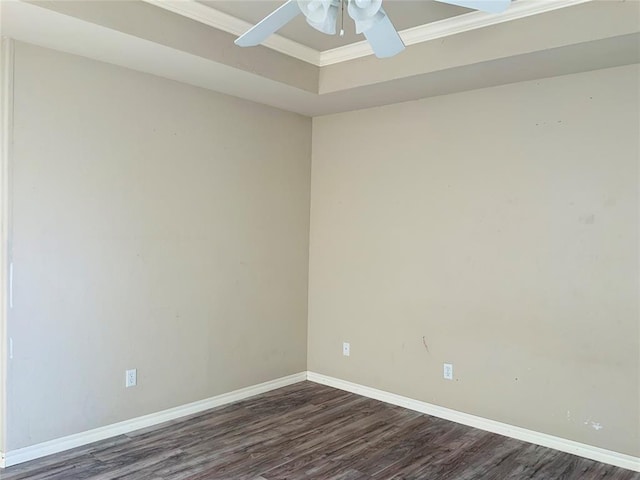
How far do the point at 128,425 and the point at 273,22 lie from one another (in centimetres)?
268

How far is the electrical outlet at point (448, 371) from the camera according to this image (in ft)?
12.2

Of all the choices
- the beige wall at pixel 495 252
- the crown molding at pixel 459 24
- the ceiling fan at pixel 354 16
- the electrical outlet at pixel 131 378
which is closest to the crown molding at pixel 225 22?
the crown molding at pixel 459 24

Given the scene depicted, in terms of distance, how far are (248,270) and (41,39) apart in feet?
6.97

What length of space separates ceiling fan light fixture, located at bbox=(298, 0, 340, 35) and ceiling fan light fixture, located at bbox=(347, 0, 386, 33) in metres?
0.08

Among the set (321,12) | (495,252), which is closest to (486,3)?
(321,12)

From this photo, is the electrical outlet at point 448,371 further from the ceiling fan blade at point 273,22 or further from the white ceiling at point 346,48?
the ceiling fan blade at point 273,22

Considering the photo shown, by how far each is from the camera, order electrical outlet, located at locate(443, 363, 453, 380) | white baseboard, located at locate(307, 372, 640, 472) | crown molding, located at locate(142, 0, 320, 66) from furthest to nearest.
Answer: electrical outlet, located at locate(443, 363, 453, 380)
white baseboard, located at locate(307, 372, 640, 472)
crown molding, located at locate(142, 0, 320, 66)

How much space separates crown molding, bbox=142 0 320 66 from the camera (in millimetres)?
2870

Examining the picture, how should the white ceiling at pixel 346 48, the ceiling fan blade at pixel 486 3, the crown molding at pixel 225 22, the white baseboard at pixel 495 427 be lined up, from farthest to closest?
1. the white baseboard at pixel 495 427
2. the crown molding at pixel 225 22
3. the white ceiling at pixel 346 48
4. the ceiling fan blade at pixel 486 3

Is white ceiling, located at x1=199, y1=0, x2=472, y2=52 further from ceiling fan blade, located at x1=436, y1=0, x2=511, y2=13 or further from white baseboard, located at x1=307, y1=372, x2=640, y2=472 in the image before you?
white baseboard, located at x1=307, y1=372, x2=640, y2=472

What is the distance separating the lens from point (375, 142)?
13.7ft

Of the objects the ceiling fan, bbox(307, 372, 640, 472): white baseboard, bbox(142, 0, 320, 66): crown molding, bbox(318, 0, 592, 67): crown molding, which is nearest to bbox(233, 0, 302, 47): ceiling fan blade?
the ceiling fan

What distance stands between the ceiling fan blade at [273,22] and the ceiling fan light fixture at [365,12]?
0.23 meters

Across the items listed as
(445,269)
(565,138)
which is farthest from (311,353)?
(565,138)
